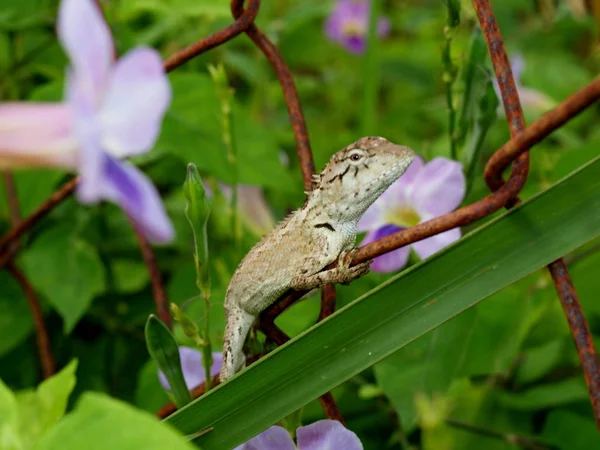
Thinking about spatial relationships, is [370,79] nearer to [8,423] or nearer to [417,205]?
[417,205]

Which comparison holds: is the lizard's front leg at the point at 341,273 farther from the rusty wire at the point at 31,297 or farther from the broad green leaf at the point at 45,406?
the rusty wire at the point at 31,297

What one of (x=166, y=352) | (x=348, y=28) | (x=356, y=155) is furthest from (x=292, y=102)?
(x=348, y=28)

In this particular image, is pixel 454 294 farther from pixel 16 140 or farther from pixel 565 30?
pixel 565 30

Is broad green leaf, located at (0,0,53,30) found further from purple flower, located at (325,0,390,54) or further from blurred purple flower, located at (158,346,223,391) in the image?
purple flower, located at (325,0,390,54)

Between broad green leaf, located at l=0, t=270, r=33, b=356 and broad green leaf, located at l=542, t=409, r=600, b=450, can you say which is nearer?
broad green leaf, located at l=542, t=409, r=600, b=450

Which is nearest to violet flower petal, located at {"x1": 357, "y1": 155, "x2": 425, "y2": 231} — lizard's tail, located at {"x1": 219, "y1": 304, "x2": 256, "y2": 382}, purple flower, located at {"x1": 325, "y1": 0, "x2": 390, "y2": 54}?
lizard's tail, located at {"x1": 219, "y1": 304, "x2": 256, "y2": 382}

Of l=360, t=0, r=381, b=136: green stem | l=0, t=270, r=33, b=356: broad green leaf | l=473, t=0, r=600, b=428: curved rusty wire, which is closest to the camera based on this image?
l=473, t=0, r=600, b=428: curved rusty wire

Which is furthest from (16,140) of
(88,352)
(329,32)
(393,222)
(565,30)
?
(565,30)
